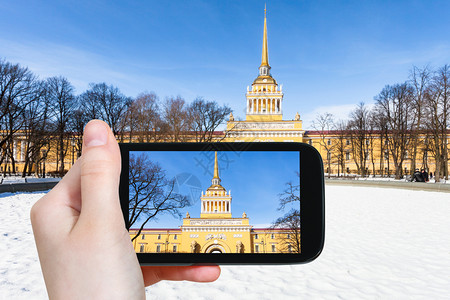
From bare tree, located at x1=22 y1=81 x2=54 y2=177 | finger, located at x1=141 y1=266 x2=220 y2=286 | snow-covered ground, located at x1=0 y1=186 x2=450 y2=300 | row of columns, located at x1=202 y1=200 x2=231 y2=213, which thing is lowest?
snow-covered ground, located at x1=0 y1=186 x2=450 y2=300

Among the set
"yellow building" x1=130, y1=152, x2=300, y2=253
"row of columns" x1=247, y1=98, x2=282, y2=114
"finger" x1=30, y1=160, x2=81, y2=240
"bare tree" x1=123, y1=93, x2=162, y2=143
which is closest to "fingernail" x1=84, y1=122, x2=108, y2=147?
"finger" x1=30, y1=160, x2=81, y2=240

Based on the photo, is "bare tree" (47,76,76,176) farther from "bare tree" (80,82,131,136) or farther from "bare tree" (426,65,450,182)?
"bare tree" (426,65,450,182)

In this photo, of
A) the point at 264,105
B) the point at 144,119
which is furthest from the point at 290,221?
the point at 264,105

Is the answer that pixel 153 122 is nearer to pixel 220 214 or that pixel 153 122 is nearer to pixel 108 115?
pixel 108 115

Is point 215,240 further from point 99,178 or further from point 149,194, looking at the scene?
point 99,178

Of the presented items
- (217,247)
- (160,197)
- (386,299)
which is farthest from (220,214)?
(386,299)

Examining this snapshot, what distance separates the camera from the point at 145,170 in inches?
81.0

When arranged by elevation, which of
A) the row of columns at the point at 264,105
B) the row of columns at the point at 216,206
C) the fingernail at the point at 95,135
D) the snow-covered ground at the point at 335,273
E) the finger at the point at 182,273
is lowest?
the snow-covered ground at the point at 335,273

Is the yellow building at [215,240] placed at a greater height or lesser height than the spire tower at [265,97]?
lesser

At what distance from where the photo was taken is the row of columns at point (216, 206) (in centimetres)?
192

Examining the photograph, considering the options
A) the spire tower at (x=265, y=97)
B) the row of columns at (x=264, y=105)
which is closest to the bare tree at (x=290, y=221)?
the spire tower at (x=265, y=97)

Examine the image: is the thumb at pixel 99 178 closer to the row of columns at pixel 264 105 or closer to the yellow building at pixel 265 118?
the yellow building at pixel 265 118

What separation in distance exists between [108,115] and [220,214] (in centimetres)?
3546

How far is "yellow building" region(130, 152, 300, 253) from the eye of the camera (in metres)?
1.97
